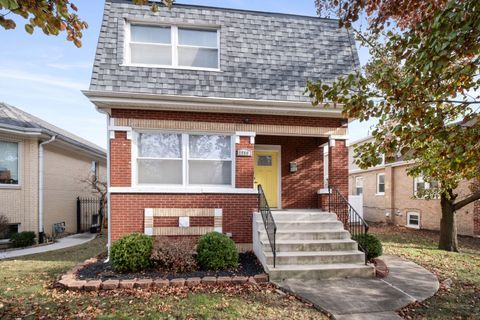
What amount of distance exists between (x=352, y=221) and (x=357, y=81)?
537 cm

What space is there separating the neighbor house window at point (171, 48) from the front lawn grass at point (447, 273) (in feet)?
24.7

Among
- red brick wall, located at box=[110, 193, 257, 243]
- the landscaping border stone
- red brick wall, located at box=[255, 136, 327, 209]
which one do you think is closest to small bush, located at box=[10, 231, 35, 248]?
red brick wall, located at box=[110, 193, 257, 243]

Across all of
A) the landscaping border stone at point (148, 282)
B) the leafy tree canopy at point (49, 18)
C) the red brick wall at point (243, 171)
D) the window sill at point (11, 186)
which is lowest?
the landscaping border stone at point (148, 282)

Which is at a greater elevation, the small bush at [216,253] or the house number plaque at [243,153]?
the house number plaque at [243,153]

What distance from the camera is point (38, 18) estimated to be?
3.80 meters

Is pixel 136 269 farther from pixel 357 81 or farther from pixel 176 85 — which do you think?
pixel 357 81

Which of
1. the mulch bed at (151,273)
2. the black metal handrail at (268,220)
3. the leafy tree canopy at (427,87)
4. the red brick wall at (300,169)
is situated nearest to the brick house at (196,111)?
the black metal handrail at (268,220)

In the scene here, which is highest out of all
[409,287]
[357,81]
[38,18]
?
[38,18]

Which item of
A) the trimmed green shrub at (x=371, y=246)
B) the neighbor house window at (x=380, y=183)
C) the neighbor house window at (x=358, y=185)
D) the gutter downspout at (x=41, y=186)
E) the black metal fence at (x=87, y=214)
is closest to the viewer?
the trimmed green shrub at (x=371, y=246)

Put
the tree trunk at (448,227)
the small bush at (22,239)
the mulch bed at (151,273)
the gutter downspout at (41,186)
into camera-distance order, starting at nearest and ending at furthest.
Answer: the mulch bed at (151,273) < the tree trunk at (448,227) < the small bush at (22,239) < the gutter downspout at (41,186)

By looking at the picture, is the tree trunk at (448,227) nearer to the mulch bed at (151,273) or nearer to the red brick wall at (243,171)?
the red brick wall at (243,171)

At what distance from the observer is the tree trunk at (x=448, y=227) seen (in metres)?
9.58

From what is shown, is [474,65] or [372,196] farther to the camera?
[372,196]

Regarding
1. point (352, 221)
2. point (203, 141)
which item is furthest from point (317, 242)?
point (203, 141)
